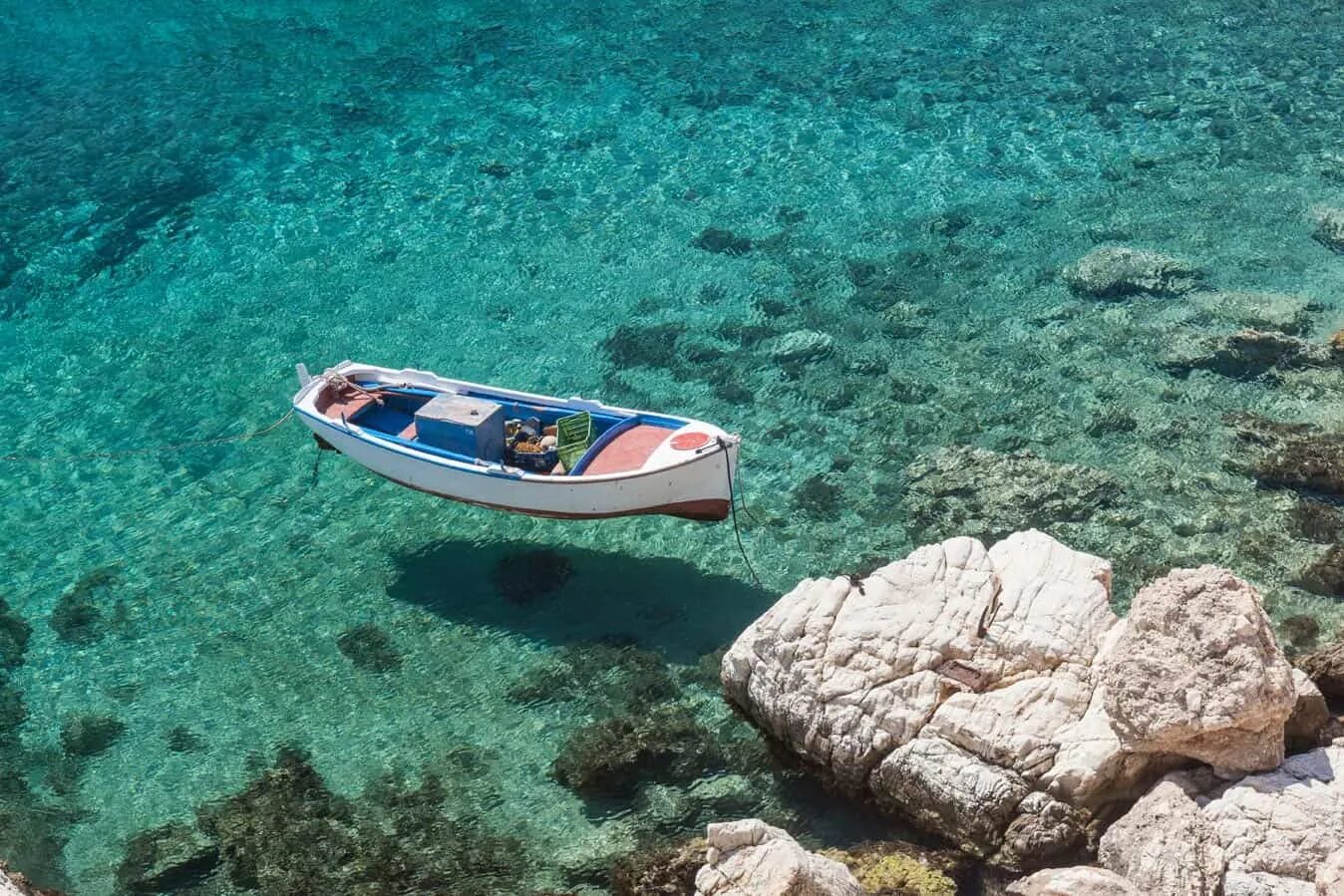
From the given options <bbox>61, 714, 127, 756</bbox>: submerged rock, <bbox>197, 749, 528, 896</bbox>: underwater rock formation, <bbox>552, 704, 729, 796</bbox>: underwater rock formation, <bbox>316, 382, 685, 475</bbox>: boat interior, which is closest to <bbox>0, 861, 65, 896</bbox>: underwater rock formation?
<bbox>197, 749, 528, 896</bbox>: underwater rock formation

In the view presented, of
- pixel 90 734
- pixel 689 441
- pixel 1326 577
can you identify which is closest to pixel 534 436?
pixel 689 441

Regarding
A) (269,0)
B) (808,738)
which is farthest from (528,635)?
(269,0)

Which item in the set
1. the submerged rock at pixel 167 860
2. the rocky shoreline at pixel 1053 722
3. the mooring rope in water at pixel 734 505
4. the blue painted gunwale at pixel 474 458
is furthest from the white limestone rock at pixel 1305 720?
the submerged rock at pixel 167 860

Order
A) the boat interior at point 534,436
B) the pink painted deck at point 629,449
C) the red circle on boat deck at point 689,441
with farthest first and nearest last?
the boat interior at point 534,436 < the pink painted deck at point 629,449 < the red circle on boat deck at point 689,441

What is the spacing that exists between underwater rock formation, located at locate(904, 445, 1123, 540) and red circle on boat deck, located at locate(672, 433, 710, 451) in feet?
12.4

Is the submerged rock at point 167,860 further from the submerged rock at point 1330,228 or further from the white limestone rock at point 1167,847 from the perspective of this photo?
the submerged rock at point 1330,228

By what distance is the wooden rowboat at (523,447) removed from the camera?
20.1 metres

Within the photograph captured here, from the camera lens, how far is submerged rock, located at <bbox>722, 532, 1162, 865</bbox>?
15.0 meters

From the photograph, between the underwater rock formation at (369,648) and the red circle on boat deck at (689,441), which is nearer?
the underwater rock formation at (369,648)

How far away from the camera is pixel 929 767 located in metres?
15.4

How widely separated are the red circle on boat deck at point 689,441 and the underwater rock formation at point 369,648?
17.9 ft

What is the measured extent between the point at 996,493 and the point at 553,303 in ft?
37.1

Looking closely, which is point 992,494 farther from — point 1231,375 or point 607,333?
point 607,333

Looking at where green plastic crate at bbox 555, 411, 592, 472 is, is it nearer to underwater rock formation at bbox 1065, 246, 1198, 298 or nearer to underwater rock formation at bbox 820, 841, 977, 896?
underwater rock formation at bbox 820, 841, 977, 896
